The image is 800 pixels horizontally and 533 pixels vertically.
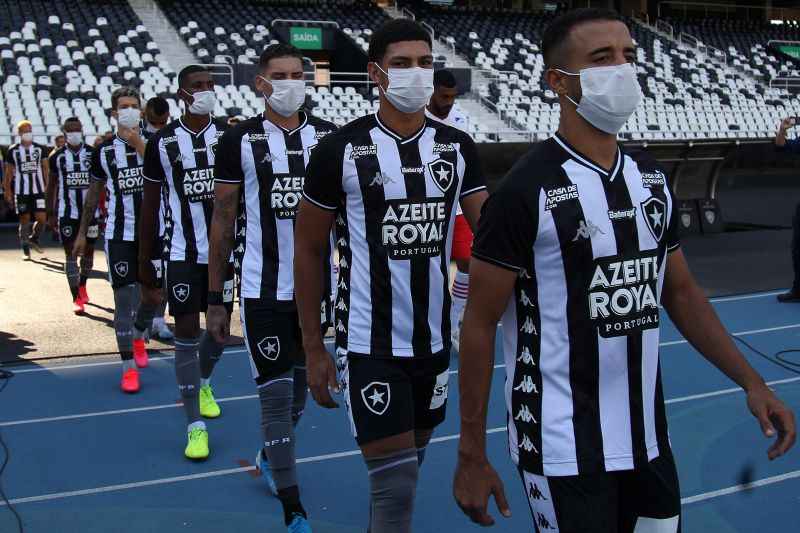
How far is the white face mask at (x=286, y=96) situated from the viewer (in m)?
4.23

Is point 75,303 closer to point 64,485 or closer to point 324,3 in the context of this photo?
point 64,485

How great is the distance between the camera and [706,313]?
2582mm

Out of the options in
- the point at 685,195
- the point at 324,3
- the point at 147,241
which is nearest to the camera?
the point at 147,241

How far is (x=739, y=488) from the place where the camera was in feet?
15.4

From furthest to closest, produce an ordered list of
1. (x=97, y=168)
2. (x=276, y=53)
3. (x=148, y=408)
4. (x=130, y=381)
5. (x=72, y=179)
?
(x=72, y=179) → (x=97, y=168) → (x=130, y=381) → (x=148, y=408) → (x=276, y=53)

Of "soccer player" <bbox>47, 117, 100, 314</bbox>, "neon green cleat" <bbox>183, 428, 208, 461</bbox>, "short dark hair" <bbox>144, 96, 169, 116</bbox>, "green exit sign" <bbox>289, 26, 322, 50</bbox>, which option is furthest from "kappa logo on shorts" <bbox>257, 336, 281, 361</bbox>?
"green exit sign" <bbox>289, 26, 322, 50</bbox>

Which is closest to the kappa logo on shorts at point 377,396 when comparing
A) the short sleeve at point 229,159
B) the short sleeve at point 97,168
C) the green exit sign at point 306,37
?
the short sleeve at point 229,159

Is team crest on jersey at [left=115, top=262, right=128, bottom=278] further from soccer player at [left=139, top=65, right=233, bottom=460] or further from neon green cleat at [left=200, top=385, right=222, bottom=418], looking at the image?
soccer player at [left=139, top=65, right=233, bottom=460]

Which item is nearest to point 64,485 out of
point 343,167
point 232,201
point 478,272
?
point 232,201

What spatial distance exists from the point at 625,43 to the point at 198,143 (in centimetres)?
322

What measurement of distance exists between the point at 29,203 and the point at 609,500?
43.9 ft

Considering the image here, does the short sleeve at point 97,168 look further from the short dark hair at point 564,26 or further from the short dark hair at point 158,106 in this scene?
the short dark hair at point 564,26

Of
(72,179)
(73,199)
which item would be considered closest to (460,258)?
(73,199)

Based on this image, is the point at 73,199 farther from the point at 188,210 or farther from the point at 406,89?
the point at 406,89
